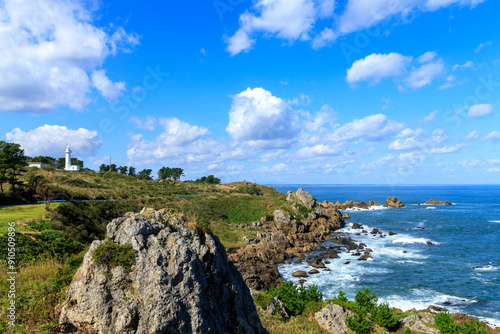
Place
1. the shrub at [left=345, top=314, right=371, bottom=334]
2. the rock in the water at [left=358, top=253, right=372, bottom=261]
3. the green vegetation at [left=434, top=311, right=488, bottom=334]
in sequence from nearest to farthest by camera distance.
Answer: the shrub at [left=345, top=314, right=371, bottom=334]
the green vegetation at [left=434, top=311, right=488, bottom=334]
the rock in the water at [left=358, top=253, right=372, bottom=261]

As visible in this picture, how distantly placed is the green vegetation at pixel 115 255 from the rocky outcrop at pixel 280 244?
25480mm

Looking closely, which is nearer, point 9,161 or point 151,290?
point 151,290

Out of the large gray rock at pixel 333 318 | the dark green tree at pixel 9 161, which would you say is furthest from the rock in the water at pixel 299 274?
the dark green tree at pixel 9 161

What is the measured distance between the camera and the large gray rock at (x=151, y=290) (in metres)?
6.06

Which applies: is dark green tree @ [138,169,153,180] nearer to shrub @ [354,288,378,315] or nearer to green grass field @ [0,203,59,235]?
green grass field @ [0,203,59,235]

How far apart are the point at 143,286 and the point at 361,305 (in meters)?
18.3

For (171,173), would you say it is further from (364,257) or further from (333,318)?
(333,318)

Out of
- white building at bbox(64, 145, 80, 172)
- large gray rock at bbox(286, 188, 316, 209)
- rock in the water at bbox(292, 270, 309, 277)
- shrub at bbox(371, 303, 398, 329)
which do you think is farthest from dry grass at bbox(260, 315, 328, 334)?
white building at bbox(64, 145, 80, 172)

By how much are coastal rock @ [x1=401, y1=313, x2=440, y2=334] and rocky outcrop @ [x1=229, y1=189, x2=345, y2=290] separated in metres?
16.0

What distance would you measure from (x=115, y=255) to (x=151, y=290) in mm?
1426

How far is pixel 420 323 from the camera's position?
697 inches

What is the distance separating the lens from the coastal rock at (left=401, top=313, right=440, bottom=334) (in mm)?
16828

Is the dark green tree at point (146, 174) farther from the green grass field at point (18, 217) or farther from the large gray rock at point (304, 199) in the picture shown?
the green grass field at point (18, 217)

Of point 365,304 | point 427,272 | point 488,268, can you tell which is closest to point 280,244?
point 427,272
